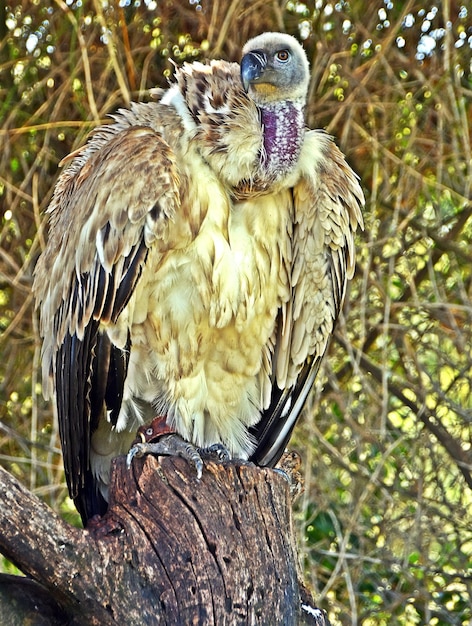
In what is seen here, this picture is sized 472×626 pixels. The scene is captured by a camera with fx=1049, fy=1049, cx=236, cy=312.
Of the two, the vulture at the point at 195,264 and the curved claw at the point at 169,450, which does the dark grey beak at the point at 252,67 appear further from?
the curved claw at the point at 169,450

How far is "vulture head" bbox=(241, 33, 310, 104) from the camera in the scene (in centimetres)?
297

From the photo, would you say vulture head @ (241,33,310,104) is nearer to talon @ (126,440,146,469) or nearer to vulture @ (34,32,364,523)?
vulture @ (34,32,364,523)

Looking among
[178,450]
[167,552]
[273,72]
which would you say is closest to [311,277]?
[273,72]

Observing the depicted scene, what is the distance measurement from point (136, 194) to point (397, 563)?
87.4 inches

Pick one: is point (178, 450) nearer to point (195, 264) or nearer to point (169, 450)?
point (169, 450)

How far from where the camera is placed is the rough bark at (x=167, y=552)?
2193 millimetres

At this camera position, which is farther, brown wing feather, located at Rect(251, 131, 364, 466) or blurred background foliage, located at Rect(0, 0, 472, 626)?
blurred background foliage, located at Rect(0, 0, 472, 626)

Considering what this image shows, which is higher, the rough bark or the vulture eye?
the vulture eye

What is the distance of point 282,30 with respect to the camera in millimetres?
4129

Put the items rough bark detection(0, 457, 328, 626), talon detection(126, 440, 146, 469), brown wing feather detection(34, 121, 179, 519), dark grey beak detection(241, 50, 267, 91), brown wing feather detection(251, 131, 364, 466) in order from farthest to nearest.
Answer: brown wing feather detection(251, 131, 364, 466), dark grey beak detection(241, 50, 267, 91), brown wing feather detection(34, 121, 179, 519), talon detection(126, 440, 146, 469), rough bark detection(0, 457, 328, 626)

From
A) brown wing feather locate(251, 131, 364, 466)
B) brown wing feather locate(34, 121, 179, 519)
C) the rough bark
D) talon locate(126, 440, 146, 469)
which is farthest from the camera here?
brown wing feather locate(251, 131, 364, 466)

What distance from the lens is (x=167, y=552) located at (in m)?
2.38

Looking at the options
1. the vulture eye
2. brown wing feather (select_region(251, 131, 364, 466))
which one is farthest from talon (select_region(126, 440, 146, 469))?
the vulture eye

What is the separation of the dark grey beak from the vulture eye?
6cm
